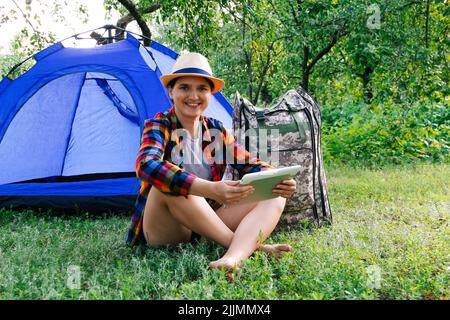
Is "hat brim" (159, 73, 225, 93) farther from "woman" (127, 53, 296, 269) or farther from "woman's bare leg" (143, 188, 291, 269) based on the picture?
"woman's bare leg" (143, 188, 291, 269)

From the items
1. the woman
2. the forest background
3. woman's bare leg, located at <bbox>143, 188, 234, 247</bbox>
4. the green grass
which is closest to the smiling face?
the woman

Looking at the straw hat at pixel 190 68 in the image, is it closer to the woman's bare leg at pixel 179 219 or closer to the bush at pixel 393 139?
the woman's bare leg at pixel 179 219

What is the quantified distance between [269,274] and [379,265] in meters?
0.55

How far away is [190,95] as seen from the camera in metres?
2.36

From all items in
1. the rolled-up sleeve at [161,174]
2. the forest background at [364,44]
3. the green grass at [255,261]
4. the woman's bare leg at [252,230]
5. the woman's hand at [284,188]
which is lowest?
the green grass at [255,261]

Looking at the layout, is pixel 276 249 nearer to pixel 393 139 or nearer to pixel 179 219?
pixel 179 219

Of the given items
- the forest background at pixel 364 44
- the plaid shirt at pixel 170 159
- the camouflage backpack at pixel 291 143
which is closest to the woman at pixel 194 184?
the plaid shirt at pixel 170 159

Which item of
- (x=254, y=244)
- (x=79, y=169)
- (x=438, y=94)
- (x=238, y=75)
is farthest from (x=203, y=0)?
(x=238, y=75)

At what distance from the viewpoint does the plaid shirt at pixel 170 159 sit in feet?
6.79

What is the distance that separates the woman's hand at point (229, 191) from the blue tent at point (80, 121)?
1.78m

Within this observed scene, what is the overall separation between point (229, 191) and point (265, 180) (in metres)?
0.19

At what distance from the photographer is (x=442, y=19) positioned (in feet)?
19.4

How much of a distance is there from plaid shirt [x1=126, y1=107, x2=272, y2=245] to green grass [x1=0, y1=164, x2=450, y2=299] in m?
0.32
